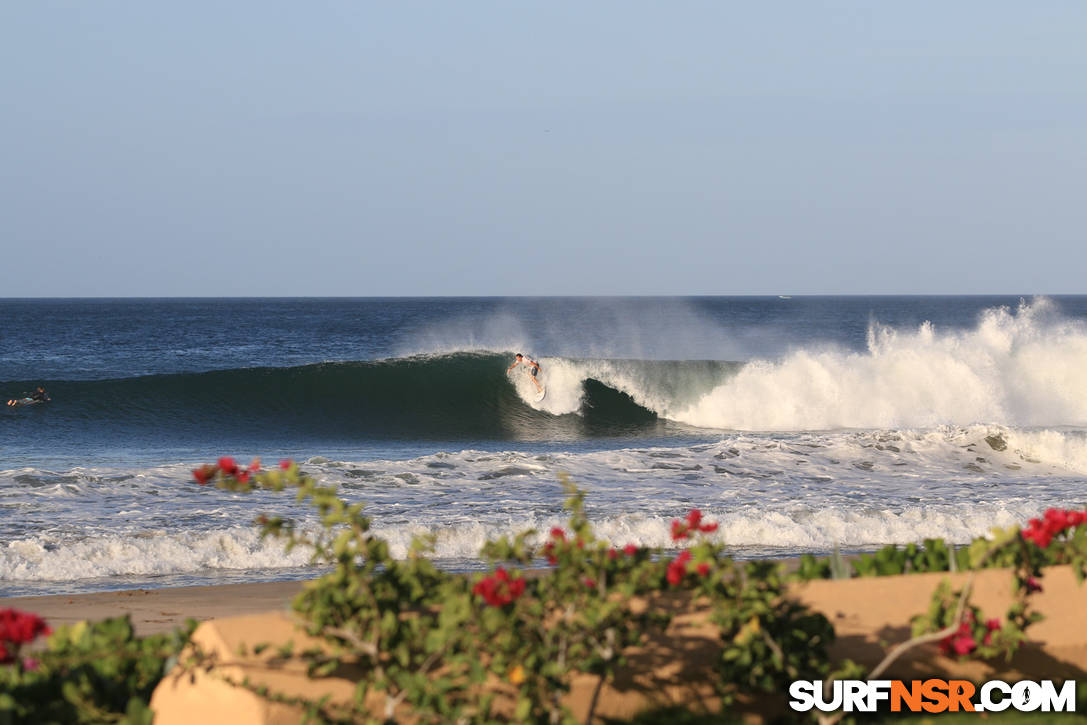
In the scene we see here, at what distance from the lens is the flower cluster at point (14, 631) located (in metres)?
3.85

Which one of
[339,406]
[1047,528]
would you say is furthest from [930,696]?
[339,406]

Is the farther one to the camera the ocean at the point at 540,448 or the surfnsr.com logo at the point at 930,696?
the ocean at the point at 540,448

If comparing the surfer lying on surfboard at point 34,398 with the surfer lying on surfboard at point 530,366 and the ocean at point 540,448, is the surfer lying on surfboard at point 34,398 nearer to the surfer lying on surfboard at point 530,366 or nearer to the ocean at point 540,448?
the ocean at point 540,448

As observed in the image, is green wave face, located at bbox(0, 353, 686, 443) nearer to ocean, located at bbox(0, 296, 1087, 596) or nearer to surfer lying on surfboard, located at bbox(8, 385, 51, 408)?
ocean, located at bbox(0, 296, 1087, 596)

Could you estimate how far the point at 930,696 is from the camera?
187 inches

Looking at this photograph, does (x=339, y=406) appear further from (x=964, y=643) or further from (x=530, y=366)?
(x=964, y=643)

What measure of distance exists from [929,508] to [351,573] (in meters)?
10.8

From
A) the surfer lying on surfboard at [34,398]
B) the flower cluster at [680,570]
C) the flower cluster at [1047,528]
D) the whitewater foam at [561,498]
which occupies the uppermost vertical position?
the flower cluster at [1047,528]

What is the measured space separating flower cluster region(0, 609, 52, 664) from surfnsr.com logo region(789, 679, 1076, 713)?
2884 millimetres

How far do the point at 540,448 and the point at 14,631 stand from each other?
17.9 metres

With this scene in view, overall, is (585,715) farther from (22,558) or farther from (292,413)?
(292,413)

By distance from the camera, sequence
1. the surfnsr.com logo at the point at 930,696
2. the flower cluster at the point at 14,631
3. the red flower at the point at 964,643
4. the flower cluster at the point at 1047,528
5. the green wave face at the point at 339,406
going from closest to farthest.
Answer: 1. the flower cluster at the point at 14,631
2. the red flower at the point at 964,643
3. the surfnsr.com logo at the point at 930,696
4. the flower cluster at the point at 1047,528
5. the green wave face at the point at 339,406

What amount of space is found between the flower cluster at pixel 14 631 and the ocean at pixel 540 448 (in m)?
6.17

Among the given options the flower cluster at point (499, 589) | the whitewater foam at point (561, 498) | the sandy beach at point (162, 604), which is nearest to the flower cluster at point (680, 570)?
the flower cluster at point (499, 589)
